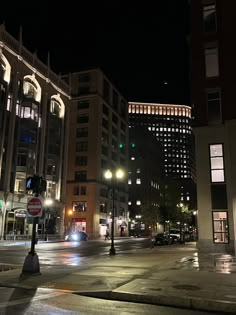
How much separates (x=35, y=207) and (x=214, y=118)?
1796 cm

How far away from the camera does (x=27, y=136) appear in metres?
59.5

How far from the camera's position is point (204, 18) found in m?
30.3

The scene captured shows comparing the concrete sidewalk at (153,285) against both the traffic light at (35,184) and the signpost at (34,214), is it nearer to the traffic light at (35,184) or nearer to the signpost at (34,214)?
the signpost at (34,214)

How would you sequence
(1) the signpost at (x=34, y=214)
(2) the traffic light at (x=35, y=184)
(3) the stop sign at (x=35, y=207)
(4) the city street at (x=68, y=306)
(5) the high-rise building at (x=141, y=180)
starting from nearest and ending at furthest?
(4) the city street at (x=68, y=306) < (1) the signpost at (x=34, y=214) < (3) the stop sign at (x=35, y=207) < (2) the traffic light at (x=35, y=184) < (5) the high-rise building at (x=141, y=180)

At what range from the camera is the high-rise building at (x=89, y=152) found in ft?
266

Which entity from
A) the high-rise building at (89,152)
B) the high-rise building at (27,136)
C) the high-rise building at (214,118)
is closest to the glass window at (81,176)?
the high-rise building at (89,152)

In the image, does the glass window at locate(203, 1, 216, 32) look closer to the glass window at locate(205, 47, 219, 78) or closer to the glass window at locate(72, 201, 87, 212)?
the glass window at locate(205, 47, 219, 78)

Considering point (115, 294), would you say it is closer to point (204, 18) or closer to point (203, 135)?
point (203, 135)

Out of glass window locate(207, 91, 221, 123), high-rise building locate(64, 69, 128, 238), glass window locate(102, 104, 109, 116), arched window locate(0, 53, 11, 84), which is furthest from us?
glass window locate(102, 104, 109, 116)

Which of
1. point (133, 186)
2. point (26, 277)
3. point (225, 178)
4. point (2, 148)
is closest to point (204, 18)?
point (225, 178)

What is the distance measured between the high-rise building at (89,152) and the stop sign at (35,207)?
62827mm

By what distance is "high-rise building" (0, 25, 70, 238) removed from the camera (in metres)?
54.4

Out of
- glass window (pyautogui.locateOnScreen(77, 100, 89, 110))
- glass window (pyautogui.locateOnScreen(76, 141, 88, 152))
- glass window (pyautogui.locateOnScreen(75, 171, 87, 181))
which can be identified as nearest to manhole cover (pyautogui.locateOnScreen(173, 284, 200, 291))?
glass window (pyautogui.locateOnScreen(75, 171, 87, 181))

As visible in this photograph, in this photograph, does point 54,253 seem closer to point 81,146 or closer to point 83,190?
point 83,190
